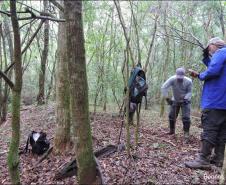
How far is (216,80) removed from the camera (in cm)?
488

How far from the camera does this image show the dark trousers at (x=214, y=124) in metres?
4.85

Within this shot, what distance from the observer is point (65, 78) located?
5910 millimetres

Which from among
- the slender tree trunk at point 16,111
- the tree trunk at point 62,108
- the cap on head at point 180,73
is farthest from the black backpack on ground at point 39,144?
the cap on head at point 180,73

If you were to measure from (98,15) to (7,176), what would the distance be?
9.67m

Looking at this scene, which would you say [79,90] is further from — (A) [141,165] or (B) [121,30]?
(B) [121,30]

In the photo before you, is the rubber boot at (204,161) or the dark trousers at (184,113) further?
the dark trousers at (184,113)

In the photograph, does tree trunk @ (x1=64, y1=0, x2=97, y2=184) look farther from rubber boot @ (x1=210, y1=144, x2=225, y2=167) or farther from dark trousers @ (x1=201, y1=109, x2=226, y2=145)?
rubber boot @ (x1=210, y1=144, x2=225, y2=167)

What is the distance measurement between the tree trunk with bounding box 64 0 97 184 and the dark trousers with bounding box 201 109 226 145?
6.70ft

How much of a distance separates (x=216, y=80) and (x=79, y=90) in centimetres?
247

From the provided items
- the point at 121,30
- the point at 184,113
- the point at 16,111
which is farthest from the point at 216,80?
the point at 121,30

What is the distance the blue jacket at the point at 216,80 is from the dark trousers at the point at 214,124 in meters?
0.10

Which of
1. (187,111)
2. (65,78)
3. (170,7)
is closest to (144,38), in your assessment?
(170,7)

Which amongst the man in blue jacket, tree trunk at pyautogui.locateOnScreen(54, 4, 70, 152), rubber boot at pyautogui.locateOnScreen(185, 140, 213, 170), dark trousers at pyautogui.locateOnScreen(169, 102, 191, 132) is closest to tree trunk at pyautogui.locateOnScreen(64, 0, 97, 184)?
rubber boot at pyautogui.locateOnScreen(185, 140, 213, 170)

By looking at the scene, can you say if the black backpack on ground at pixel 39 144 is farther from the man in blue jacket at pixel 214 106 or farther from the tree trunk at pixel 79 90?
the man in blue jacket at pixel 214 106
